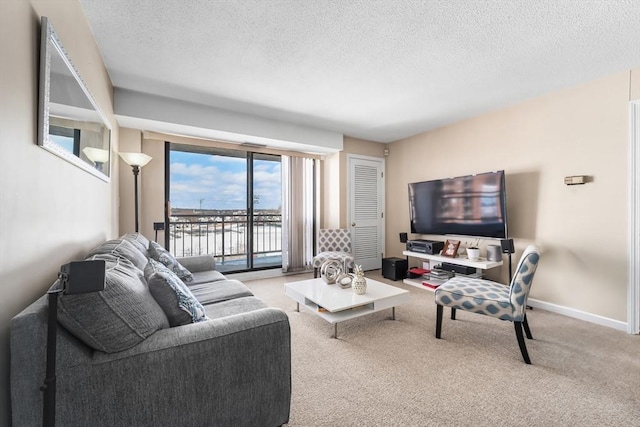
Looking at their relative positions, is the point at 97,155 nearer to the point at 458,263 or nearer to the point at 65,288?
the point at 65,288

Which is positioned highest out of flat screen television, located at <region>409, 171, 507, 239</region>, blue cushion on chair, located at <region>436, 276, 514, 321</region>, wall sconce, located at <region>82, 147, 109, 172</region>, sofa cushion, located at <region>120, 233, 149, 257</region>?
wall sconce, located at <region>82, 147, 109, 172</region>

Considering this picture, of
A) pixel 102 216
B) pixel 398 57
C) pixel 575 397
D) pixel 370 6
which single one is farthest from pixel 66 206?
pixel 575 397

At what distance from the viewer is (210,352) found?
1.10 m

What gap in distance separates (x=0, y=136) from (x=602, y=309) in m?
4.32

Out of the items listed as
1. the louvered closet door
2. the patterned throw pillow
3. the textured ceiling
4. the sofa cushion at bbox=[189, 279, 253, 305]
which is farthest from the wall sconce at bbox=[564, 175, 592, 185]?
the patterned throw pillow

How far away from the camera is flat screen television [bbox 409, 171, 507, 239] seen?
3158mm

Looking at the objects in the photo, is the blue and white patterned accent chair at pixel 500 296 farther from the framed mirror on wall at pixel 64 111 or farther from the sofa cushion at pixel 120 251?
the framed mirror on wall at pixel 64 111

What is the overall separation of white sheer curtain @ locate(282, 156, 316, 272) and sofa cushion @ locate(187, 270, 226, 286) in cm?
173

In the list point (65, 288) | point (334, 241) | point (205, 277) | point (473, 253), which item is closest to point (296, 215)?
point (334, 241)

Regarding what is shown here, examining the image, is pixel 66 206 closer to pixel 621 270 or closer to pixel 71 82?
pixel 71 82

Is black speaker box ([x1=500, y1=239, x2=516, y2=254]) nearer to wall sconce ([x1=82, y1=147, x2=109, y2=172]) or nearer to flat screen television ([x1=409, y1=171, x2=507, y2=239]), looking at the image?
flat screen television ([x1=409, y1=171, x2=507, y2=239])

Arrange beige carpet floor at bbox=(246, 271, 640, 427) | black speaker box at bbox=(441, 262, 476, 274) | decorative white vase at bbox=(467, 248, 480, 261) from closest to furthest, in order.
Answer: beige carpet floor at bbox=(246, 271, 640, 427) → decorative white vase at bbox=(467, 248, 480, 261) → black speaker box at bbox=(441, 262, 476, 274)

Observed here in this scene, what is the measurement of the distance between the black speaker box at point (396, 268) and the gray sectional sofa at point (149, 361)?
3192mm

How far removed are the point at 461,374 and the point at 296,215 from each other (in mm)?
3238
